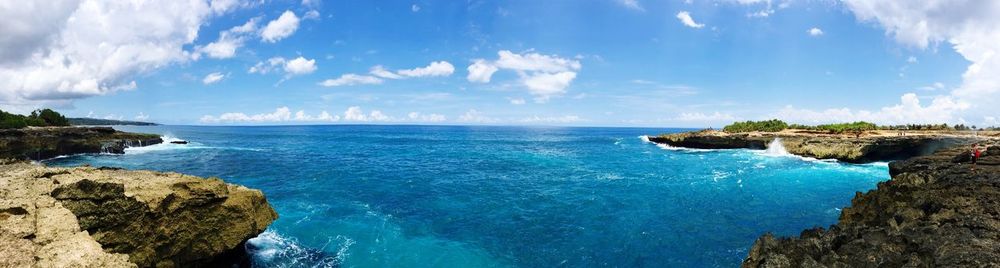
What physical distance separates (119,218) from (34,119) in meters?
113

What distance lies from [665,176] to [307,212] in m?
36.0

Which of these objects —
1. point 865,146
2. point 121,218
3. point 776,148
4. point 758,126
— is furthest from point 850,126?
point 121,218

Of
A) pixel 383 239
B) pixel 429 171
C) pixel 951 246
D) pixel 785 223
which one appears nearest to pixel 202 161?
pixel 429 171

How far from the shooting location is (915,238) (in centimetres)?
1374

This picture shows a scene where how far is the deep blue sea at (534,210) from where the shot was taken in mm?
22578

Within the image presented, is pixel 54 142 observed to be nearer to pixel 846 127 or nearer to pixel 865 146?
pixel 865 146

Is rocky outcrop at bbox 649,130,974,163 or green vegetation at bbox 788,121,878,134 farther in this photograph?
green vegetation at bbox 788,121,878,134

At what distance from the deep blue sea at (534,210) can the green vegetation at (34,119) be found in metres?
41.2

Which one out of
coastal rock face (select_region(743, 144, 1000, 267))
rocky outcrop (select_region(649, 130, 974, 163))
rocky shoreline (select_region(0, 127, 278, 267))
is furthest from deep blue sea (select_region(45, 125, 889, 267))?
coastal rock face (select_region(743, 144, 1000, 267))

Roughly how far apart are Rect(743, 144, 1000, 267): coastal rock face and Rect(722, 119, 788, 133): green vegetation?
8509cm

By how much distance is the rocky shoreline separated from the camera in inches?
387

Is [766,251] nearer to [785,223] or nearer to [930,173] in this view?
[785,223]

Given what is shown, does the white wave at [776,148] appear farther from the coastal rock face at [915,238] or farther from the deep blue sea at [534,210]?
the coastal rock face at [915,238]

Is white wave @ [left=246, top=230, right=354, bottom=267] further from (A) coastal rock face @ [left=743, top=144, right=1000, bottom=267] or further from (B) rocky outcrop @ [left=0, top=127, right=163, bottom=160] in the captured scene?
(B) rocky outcrop @ [left=0, top=127, right=163, bottom=160]
